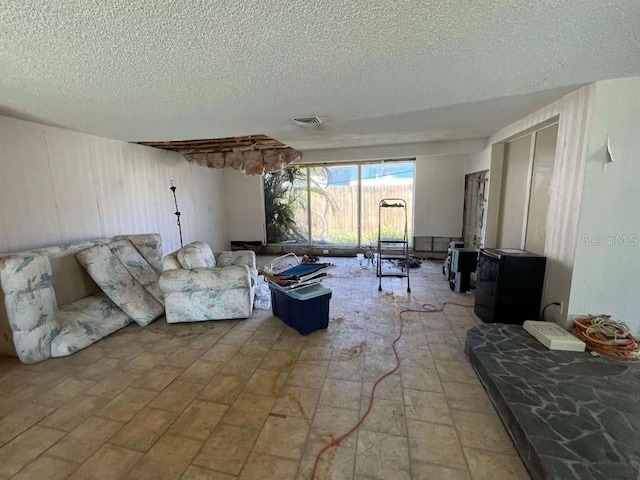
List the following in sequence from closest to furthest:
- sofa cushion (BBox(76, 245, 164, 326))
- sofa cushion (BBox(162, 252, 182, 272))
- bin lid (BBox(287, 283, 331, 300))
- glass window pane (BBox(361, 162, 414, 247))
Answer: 1. bin lid (BBox(287, 283, 331, 300))
2. sofa cushion (BBox(76, 245, 164, 326))
3. sofa cushion (BBox(162, 252, 182, 272))
4. glass window pane (BBox(361, 162, 414, 247))

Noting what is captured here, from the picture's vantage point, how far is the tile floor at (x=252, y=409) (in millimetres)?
1469

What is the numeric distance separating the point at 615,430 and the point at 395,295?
246 cm

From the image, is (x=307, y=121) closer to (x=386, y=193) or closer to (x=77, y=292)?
(x=77, y=292)

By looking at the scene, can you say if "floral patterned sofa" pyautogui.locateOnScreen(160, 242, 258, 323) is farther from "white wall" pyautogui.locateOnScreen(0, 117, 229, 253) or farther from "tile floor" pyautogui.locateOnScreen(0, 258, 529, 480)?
"white wall" pyautogui.locateOnScreen(0, 117, 229, 253)

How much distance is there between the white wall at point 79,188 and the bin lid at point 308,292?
109 inches

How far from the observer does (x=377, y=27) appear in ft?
4.13

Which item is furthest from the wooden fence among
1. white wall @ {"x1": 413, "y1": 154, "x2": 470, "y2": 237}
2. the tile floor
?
the tile floor

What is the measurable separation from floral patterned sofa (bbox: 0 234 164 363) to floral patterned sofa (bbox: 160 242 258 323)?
422 millimetres

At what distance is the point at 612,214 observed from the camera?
225cm

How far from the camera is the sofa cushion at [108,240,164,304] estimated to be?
334 cm

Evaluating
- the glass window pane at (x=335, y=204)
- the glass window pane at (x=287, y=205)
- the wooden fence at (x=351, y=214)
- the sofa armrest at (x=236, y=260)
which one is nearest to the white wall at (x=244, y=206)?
the glass window pane at (x=287, y=205)

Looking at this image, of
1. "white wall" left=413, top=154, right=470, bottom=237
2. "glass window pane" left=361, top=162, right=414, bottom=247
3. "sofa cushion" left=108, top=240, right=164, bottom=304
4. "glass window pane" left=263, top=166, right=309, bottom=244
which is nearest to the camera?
"sofa cushion" left=108, top=240, right=164, bottom=304

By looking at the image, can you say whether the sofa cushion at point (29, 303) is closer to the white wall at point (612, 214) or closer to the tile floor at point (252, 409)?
the tile floor at point (252, 409)

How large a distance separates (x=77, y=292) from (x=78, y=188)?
4.13 ft
